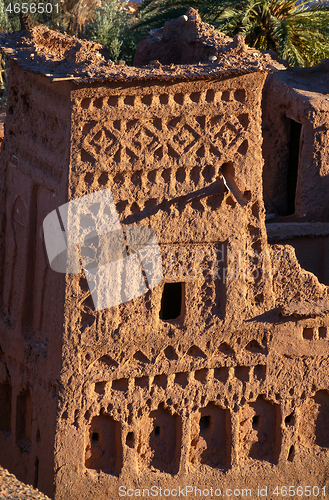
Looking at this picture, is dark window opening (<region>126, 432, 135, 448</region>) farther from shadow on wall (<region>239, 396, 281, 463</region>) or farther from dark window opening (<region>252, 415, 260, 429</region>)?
dark window opening (<region>252, 415, 260, 429</region>)

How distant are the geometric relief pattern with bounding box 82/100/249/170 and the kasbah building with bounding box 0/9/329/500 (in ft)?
0.05

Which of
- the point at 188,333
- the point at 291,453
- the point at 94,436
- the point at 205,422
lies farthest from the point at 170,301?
the point at 291,453

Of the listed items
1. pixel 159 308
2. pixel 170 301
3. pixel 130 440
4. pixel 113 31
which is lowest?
pixel 130 440

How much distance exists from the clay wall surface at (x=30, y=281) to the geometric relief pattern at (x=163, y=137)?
1.29ft

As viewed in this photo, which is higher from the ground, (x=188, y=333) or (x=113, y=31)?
(x=113, y=31)

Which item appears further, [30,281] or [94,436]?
[30,281]

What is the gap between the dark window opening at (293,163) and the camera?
42.2ft

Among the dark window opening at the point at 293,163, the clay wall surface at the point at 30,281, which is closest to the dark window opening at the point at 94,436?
the clay wall surface at the point at 30,281

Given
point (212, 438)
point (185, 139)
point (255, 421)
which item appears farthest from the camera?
point (255, 421)

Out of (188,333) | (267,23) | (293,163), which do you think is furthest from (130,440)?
(267,23)

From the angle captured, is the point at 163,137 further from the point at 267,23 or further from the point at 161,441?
the point at 267,23

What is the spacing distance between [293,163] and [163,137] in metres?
4.73

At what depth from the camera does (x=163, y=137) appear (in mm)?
8695

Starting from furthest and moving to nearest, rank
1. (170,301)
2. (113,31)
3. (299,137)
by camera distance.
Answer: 1. (113,31)
2. (299,137)
3. (170,301)
